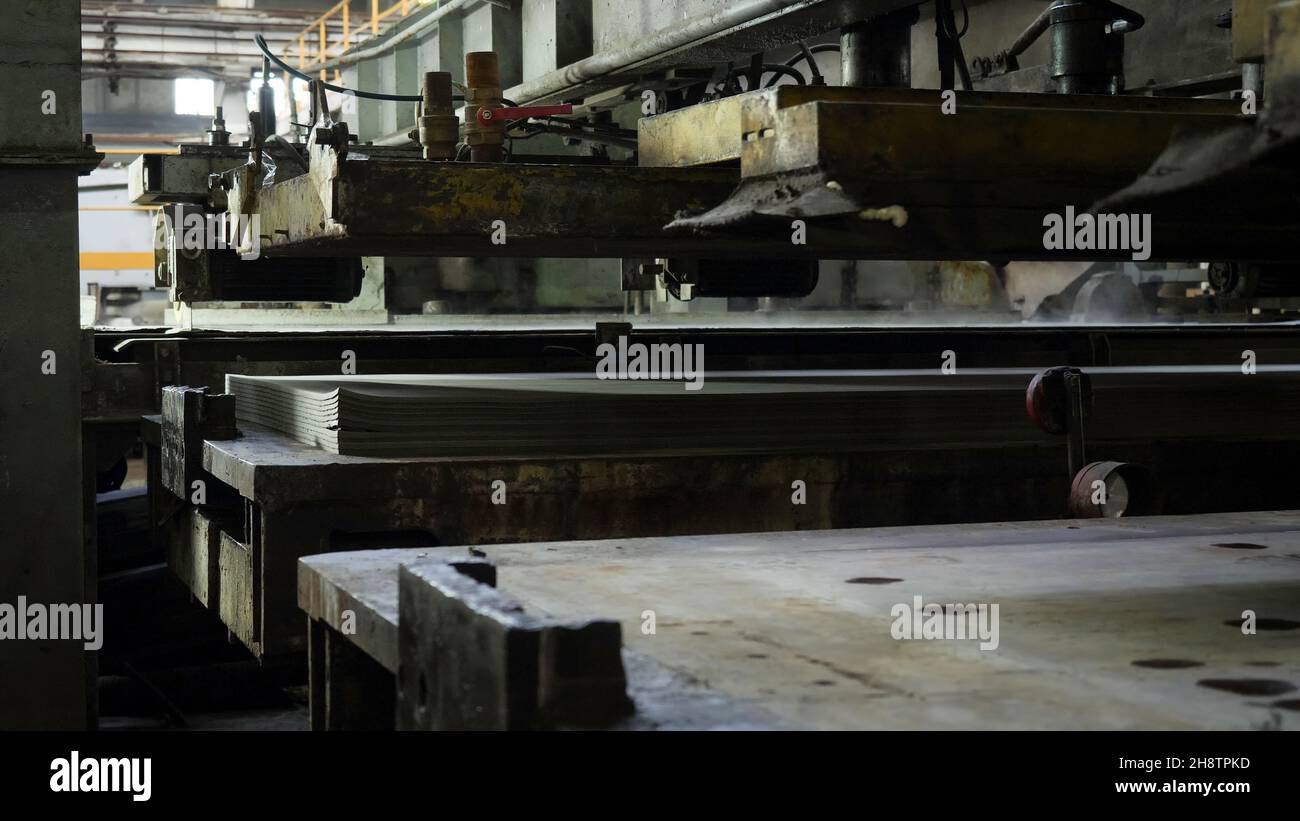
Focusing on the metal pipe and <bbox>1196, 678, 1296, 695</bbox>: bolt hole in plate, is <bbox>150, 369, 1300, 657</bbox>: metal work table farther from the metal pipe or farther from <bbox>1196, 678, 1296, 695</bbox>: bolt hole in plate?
the metal pipe

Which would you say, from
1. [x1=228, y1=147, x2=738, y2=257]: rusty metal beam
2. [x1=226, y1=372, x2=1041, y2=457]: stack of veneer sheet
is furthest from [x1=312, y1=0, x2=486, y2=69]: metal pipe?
[x1=228, y1=147, x2=738, y2=257]: rusty metal beam

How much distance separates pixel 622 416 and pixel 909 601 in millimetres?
1681

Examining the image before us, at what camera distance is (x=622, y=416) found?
146 inches

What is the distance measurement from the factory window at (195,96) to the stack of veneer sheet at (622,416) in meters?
19.2

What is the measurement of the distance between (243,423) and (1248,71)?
2.88m

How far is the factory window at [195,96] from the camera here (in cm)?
2208

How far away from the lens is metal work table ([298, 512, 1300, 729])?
5.10ft

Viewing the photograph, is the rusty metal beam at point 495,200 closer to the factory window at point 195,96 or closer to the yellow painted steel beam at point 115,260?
the yellow painted steel beam at point 115,260

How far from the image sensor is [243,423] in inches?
175

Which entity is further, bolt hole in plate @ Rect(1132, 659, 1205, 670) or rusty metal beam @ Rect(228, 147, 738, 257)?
rusty metal beam @ Rect(228, 147, 738, 257)

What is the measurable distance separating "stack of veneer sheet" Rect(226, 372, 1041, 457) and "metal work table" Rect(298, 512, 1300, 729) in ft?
3.28

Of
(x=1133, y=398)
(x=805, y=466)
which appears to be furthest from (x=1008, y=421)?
(x=805, y=466)

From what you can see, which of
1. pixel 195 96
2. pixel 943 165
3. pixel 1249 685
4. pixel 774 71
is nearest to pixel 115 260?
pixel 195 96
